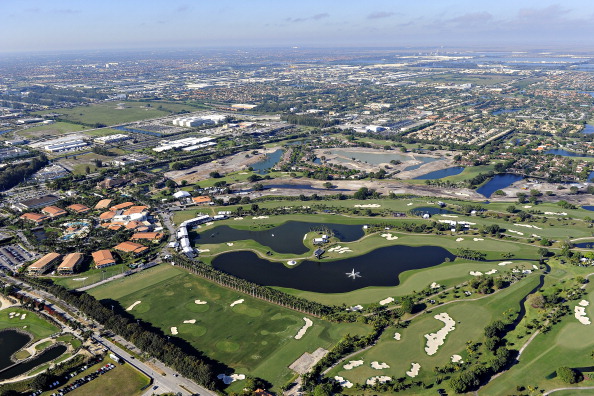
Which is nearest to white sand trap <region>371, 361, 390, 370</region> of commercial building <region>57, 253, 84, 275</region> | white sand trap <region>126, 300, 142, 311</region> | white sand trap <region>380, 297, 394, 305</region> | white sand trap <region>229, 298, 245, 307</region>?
white sand trap <region>380, 297, 394, 305</region>

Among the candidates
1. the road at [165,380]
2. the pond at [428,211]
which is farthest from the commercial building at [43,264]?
the pond at [428,211]

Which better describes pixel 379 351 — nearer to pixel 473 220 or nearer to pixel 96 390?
pixel 96 390

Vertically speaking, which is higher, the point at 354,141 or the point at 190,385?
the point at 354,141

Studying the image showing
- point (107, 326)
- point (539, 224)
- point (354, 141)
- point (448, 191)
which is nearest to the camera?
point (107, 326)

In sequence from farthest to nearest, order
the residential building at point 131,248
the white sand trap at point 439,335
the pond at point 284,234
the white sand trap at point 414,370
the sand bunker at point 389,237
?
the sand bunker at point 389,237, the pond at point 284,234, the residential building at point 131,248, the white sand trap at point 439,335, the white sand trap at point 414,370

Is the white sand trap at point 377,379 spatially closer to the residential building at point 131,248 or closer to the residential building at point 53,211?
the residential building at point 131,248

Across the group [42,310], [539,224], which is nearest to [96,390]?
[42,310]

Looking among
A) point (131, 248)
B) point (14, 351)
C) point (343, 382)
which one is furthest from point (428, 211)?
point (14, 351)

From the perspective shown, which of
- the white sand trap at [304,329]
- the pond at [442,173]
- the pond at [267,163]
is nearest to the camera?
the white sand trap at [304,329]
